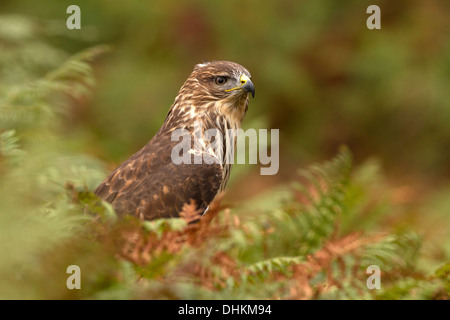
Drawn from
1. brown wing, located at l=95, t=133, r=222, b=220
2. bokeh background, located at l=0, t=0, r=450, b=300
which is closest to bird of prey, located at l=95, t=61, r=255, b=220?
brown wing, located at l=95, t=133, r=222, b=220

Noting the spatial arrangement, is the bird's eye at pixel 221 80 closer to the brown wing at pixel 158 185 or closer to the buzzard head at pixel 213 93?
the buzzard head at pixel 213 93

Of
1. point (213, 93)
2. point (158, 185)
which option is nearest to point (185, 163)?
point (158, 185)

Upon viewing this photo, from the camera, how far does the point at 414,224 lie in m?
5.75

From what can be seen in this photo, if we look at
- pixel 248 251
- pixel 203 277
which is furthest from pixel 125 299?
pixel 248 251

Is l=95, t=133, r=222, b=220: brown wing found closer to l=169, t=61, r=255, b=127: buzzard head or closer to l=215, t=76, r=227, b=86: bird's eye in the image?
l=169, t=61, r=255, b=127: buzzard head

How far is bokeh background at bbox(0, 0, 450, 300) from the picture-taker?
8859 mm

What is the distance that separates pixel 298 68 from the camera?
9.64 meters

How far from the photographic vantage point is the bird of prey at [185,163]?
3.60 meters

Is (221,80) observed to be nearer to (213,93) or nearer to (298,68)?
(213,93)

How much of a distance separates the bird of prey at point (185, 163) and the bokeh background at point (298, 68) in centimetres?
440

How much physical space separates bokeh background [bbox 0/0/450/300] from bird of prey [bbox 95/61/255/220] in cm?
440

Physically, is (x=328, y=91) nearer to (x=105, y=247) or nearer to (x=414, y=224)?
(x=414, y=224)

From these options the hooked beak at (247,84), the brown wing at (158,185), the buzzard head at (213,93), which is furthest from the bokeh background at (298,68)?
the brown wing at (158,185)
